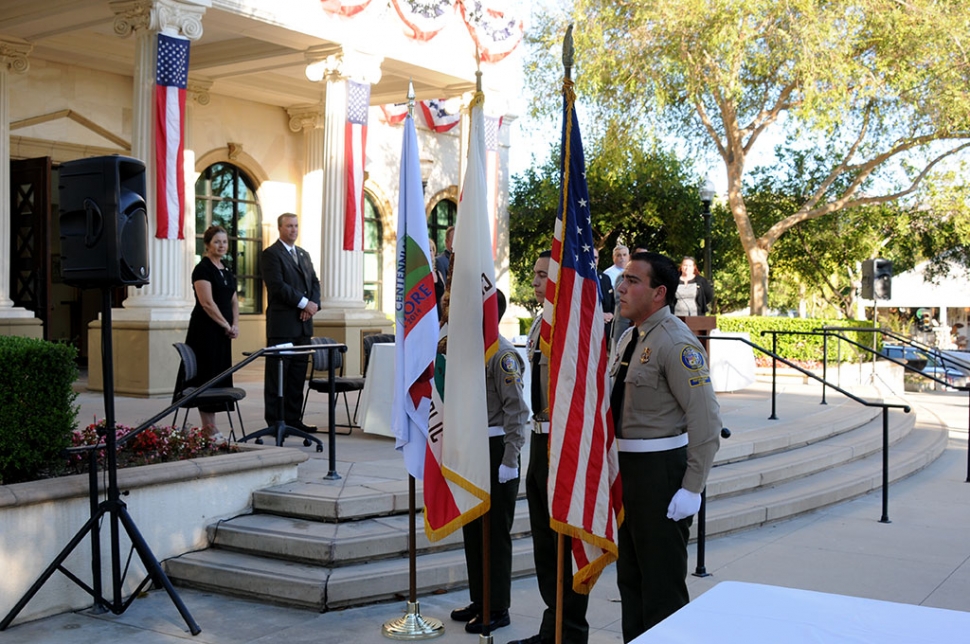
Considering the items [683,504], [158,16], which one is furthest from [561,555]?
[158,16]

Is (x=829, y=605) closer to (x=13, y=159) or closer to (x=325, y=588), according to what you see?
(x=325, y=588)

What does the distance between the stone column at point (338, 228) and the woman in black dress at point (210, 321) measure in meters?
7.11

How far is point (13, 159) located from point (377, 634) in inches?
510

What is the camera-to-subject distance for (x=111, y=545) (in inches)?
234

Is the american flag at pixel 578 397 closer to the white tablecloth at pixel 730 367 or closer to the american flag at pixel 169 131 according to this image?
the american flag at pixel 169 131

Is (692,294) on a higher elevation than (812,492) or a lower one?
higher

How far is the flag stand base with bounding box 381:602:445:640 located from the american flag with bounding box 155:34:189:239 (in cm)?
873

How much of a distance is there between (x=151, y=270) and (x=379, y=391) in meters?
4.96

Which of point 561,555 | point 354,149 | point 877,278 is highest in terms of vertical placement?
point 354,149

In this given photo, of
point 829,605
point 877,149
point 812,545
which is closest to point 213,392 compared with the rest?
point 812,545

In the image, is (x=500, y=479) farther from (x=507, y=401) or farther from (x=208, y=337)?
(x=208, y=337)

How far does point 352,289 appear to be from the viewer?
16406mm

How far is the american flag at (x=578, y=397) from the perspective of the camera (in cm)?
441

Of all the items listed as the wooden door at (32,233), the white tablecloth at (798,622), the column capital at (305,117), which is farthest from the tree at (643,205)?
the white tablecloth at (798,622)
